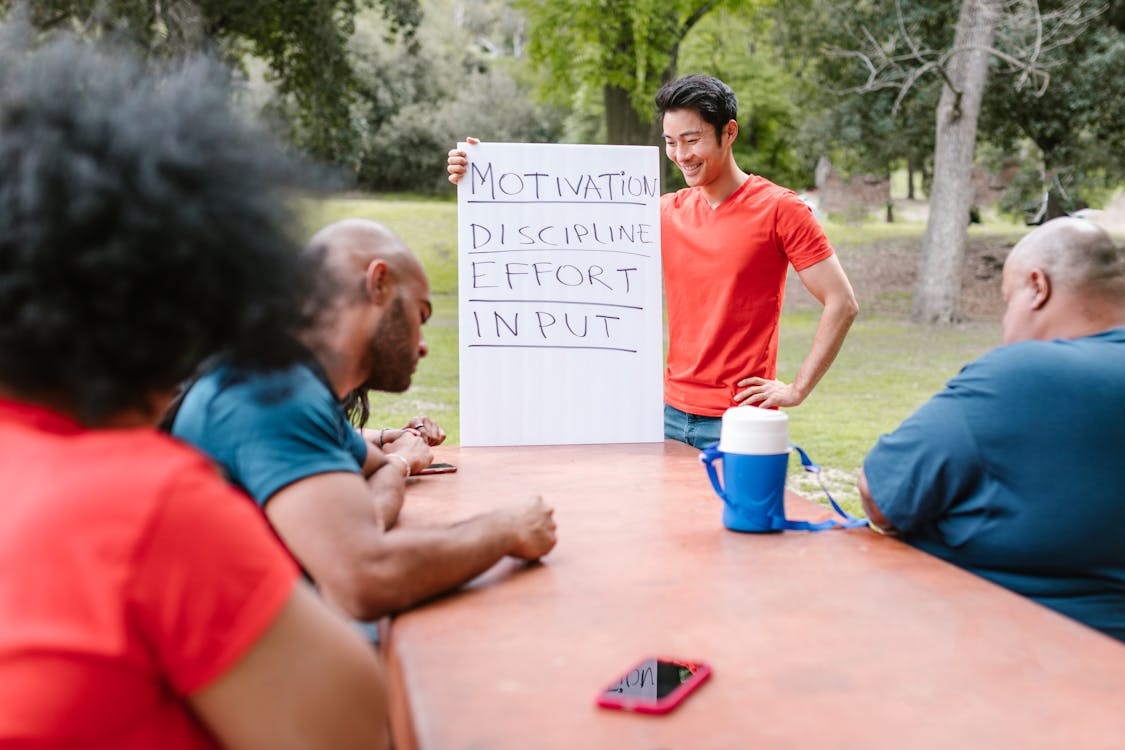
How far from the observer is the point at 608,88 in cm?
1595

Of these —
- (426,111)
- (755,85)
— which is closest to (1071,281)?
(755,85)

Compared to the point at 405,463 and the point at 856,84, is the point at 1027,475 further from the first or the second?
the point at 856,84

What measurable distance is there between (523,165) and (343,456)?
1.65 meters

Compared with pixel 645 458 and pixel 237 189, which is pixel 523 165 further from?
pixel 237 189

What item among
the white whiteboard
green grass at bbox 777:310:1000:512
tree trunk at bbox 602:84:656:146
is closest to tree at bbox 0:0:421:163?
tree trunk at bbox 602:84:656:146

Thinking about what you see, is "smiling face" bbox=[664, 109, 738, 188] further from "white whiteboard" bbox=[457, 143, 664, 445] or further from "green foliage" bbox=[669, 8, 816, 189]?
"green foliage" bbox=[669, 8, 816, 189]

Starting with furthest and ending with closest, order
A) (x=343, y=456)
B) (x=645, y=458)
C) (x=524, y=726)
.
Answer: (x=645, y=458) < (x=343, y=456) < (x=524, y=726)

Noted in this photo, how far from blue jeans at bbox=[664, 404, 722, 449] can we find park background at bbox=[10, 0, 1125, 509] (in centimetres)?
353

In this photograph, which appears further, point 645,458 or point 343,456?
point 645,458

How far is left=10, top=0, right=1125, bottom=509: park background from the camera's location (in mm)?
12203

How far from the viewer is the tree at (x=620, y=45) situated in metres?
14.8

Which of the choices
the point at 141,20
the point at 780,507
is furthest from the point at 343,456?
the point at 141,20

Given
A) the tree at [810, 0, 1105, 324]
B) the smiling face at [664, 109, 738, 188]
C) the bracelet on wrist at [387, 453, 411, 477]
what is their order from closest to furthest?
the bracelet on wrist at [387, 453, 411, 477] < the smiling face at [664, 109, 738, 188] < the tree at [810, 0, 1105, 324]

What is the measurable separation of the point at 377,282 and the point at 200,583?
118cm
